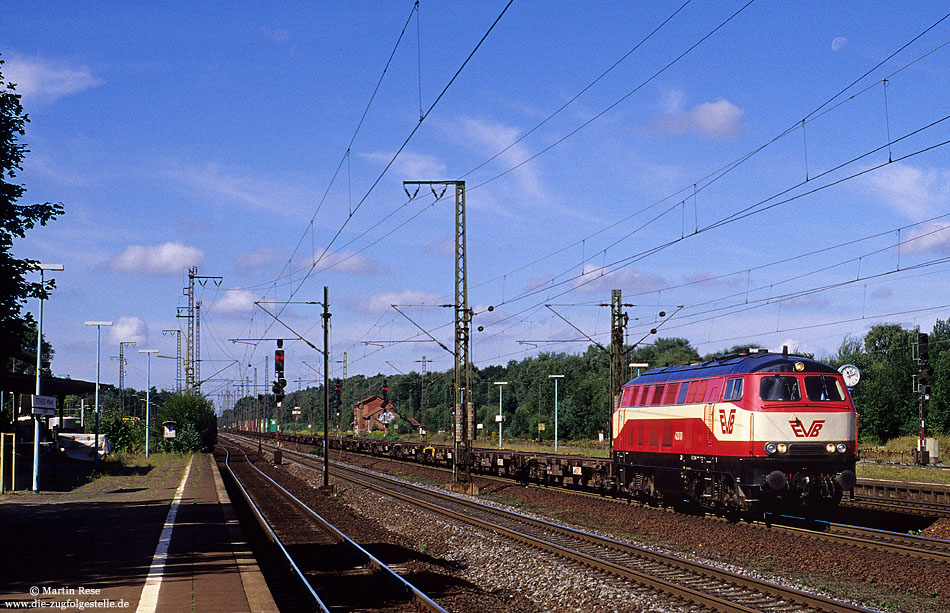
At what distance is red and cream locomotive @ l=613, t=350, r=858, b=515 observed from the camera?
Answer: 2272cm

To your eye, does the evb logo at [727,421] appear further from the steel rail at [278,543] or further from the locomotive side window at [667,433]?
the steel rail at [278,543]

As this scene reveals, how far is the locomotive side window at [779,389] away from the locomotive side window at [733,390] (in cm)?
72

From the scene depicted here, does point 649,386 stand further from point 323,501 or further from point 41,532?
point 41,532

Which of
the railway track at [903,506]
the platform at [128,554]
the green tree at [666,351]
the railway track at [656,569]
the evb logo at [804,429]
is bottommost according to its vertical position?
the railway track at [903,506]


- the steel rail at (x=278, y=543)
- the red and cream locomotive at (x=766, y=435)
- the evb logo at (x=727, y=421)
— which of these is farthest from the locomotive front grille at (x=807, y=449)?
the steel rail at (x=278, y=543)

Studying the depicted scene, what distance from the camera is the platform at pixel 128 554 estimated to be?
12.9m

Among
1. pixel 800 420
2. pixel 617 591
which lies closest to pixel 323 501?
pixel 800 420

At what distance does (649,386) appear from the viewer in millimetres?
30047

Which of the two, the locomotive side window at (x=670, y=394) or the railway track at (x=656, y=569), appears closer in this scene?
the railway track at (x=656, y=569)

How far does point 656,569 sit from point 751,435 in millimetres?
7037

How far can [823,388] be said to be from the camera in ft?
76.9

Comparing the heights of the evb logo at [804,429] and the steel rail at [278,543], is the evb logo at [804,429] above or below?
above

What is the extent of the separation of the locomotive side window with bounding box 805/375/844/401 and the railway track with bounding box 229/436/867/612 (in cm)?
702

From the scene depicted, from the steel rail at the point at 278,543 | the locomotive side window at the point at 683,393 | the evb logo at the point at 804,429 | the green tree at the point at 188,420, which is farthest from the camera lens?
the green tree at the point at 188,420
